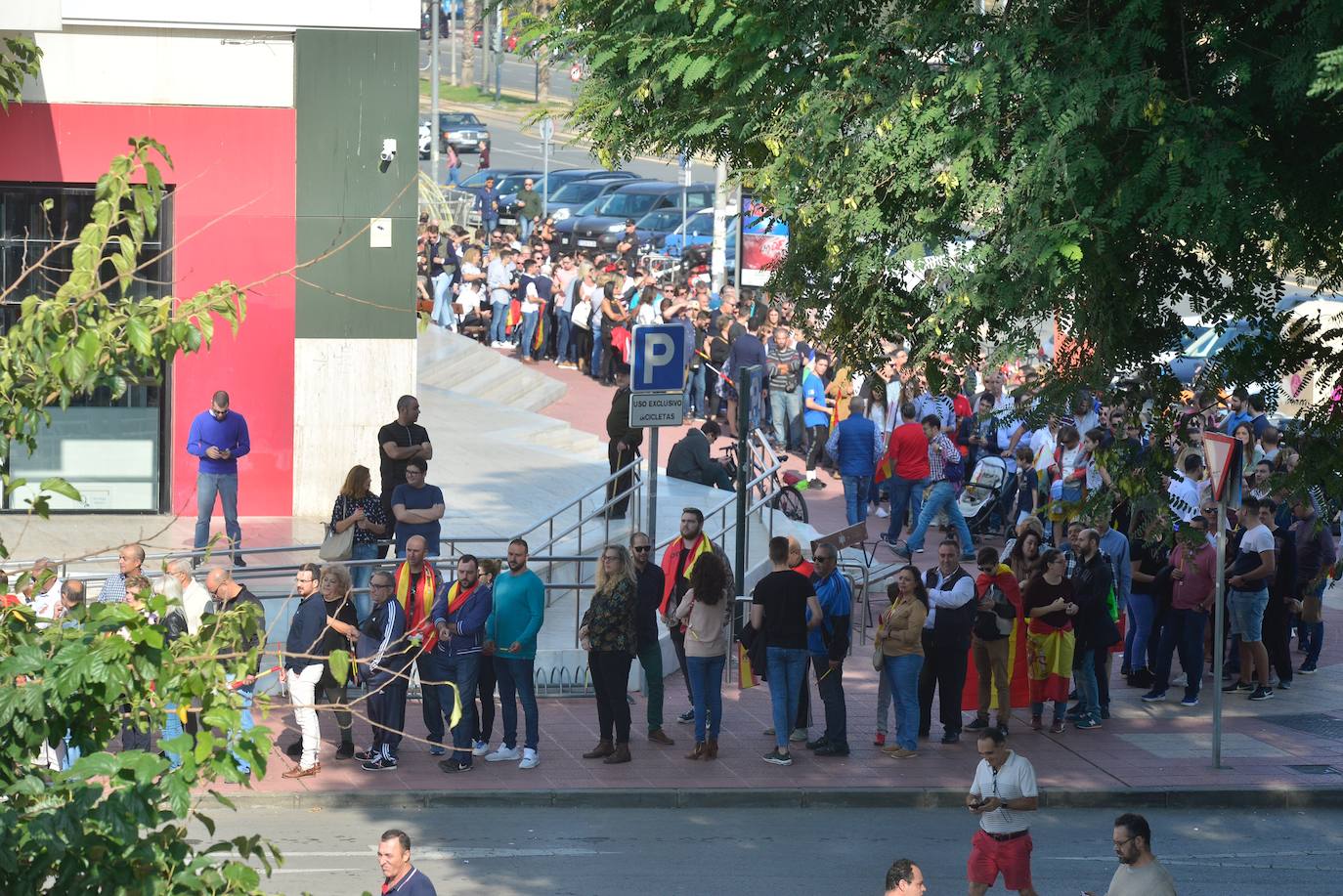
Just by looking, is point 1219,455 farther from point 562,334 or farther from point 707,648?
point 562,334

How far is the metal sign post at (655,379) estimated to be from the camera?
15062 mm

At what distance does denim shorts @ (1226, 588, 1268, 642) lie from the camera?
16312 mm

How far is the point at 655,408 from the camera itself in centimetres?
1516

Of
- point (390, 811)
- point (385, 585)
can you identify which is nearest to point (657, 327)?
point (385, 585)

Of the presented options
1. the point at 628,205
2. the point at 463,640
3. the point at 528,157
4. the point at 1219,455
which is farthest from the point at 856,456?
the point at 528,157

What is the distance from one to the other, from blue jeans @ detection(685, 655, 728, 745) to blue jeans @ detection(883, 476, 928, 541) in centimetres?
785

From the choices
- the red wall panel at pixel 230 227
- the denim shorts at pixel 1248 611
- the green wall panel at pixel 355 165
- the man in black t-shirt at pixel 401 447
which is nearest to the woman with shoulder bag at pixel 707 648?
the man in black t-shirt at pixel 401 447

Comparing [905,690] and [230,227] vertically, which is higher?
[230,227]

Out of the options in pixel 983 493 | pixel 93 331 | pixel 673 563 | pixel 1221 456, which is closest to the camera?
pixel 93 331

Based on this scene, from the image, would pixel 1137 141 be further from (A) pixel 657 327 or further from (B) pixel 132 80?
(B) pixel 132 80

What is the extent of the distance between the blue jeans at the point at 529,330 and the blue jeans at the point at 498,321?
1181 millimetres

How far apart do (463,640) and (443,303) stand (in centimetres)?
1943

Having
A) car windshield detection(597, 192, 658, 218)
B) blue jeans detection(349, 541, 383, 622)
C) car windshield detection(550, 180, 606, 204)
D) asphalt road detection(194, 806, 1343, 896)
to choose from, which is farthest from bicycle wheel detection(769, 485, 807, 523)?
car windshield detection(550, 180, 606, 204)

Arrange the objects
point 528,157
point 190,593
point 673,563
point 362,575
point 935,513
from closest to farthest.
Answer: point 190,593, point 673,563, point 362,575, point 935,513, point 528,157
